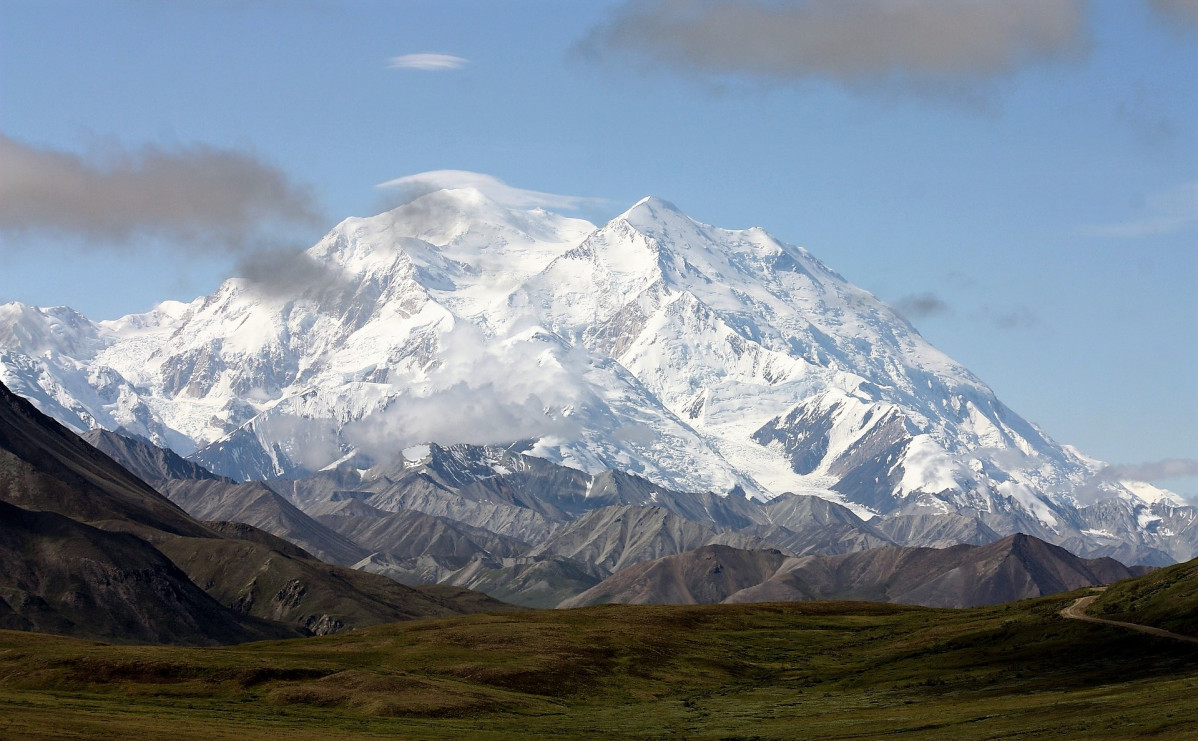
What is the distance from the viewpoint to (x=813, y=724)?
463 feet

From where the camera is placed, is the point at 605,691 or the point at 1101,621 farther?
the point at 605,691

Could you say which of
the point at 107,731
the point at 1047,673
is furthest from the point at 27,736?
the point at 1047,673

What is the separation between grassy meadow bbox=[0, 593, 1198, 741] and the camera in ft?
410

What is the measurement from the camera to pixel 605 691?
17638cm

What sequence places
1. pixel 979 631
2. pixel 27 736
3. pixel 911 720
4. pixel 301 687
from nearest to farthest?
pixel 27 736, pixel 911 720, pixel 301 687, pixel 979 631

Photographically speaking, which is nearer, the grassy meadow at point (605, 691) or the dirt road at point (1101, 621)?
the grassy meadow at point (605, 691)

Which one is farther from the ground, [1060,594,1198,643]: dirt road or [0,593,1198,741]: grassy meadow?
[1060,594,1198,643]: dirt road

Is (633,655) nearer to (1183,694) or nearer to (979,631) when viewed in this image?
(979,631)

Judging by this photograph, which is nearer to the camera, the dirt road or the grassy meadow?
the grassy meadow

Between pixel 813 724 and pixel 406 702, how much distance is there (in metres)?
40.1

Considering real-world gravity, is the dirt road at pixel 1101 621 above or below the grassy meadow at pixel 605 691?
above

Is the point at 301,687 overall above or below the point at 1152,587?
below

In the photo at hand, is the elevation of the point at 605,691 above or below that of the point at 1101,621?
below

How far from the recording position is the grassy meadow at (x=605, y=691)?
12506 centimetres
